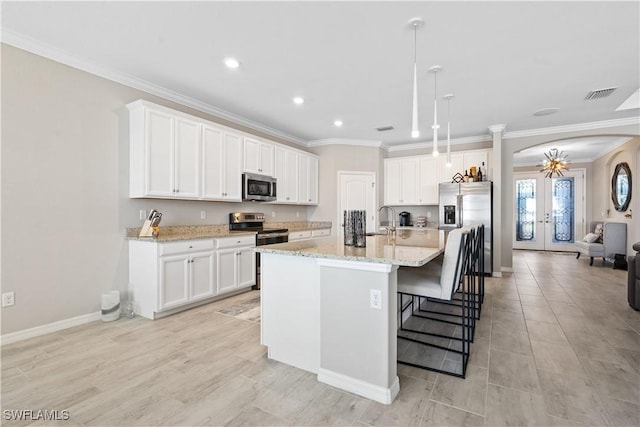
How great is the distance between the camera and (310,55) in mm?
2906

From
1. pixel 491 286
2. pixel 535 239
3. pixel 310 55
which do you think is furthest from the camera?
pixel 535 239

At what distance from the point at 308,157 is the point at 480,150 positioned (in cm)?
323

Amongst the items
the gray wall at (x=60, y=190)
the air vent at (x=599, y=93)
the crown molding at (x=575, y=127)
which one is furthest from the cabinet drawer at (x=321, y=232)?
the air vent at (x=599, y=93)

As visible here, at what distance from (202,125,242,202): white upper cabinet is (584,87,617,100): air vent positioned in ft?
15.0

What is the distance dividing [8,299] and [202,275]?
5.24 feet

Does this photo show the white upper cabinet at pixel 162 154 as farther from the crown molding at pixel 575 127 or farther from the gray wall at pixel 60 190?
the crown molding at pixel 575 127

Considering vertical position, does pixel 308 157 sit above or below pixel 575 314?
above

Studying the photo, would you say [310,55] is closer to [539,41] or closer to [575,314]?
[539,41]

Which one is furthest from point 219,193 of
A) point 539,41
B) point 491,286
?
point 491,286

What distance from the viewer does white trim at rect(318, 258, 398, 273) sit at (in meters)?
1.77

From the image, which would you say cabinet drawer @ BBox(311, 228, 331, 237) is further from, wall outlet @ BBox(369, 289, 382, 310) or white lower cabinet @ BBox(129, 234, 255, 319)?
wall outlet @ BBox(369, 289, 382, 310)

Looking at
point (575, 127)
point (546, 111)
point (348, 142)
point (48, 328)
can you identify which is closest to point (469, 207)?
point (546, 111)

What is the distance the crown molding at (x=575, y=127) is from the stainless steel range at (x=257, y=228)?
4446 mm

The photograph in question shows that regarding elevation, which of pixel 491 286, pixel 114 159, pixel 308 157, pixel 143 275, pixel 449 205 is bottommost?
pixel 491 286
